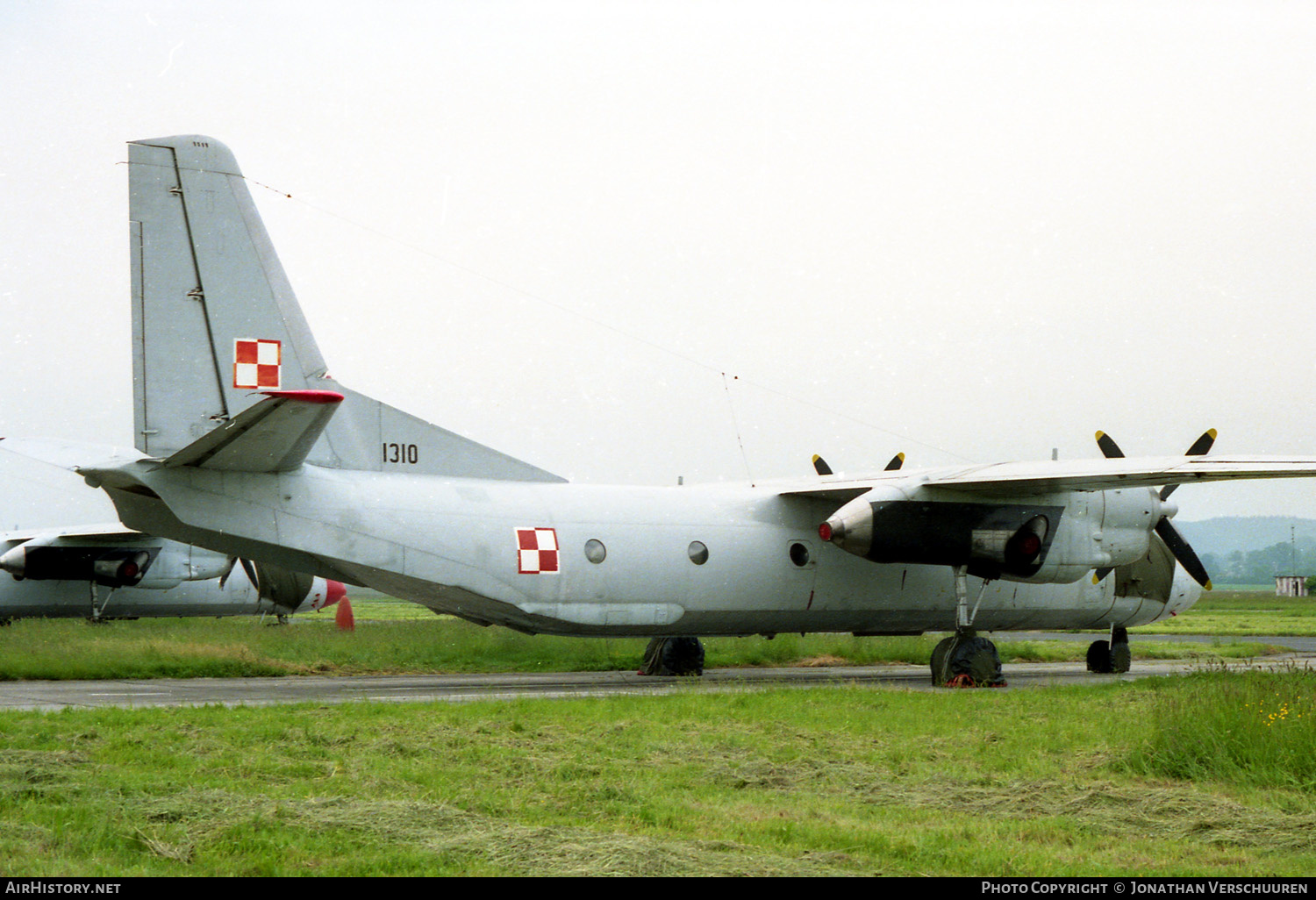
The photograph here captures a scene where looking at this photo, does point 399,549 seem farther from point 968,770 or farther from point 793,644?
point 793,644

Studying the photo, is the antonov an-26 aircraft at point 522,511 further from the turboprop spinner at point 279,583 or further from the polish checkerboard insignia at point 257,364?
the turboprop spinner at point 279,583

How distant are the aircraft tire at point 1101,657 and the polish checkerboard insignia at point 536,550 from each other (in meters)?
10.6

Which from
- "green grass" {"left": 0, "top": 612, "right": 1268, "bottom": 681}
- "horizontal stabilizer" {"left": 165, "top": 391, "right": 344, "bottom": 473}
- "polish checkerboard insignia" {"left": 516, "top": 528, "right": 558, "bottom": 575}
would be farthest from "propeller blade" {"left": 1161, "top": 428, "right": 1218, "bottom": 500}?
"horizontal stabilizer" {"left": 165, "top": 391, "right": 344, "bottom": 473}

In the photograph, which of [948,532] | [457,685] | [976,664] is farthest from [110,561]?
[976,664]

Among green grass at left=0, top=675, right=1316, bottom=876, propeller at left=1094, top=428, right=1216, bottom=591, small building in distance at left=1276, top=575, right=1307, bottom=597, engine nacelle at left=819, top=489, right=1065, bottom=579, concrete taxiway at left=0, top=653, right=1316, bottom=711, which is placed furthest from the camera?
small building in distance at left=1276, top=575, right=1307, bottom=597

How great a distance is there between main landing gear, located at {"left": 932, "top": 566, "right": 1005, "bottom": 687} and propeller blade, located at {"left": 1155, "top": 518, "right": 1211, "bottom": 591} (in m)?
4.68

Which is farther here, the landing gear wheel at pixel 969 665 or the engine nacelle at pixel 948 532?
the landing gear wheel at pixel 969 665

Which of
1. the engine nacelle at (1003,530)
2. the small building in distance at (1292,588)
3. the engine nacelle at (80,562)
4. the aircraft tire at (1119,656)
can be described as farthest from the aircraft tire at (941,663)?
the small building in distance at (1292,588)

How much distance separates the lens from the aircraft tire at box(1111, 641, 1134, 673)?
21938mm

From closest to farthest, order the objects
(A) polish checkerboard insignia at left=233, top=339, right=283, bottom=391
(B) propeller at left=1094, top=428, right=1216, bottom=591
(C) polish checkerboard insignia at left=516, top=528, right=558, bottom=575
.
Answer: (A) polish checkerboard insignia at left=233, top=339, right=283, bottom=391
(C) polish checkerboard insignia at left=516, top=528, right=558, bottom=575
(B) propeller at left=1094, top=428, right=1216, bottom=591

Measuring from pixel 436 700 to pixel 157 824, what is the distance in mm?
7702

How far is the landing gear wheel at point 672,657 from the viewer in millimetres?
21172

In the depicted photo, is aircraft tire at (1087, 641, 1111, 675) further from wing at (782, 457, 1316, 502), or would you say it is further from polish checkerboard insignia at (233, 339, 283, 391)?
polish checkerboard insignia at (233, 339, 283, 391)

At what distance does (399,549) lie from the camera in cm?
1573
